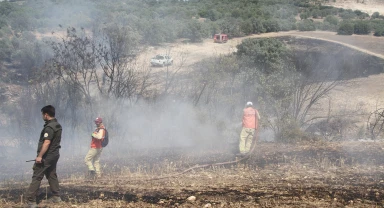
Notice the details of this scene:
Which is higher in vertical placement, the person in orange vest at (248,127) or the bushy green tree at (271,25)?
the bushy green tree at (271,25)

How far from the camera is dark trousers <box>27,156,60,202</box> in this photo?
5.57m

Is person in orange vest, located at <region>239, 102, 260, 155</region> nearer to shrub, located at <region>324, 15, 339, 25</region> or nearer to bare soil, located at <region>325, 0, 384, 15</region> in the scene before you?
shrub, located at <region>324, 15, 339, 25</region>

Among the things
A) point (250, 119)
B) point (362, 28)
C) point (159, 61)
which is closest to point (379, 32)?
point (362, 28)

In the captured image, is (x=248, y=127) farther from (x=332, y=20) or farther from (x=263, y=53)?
(x=332, y=20)

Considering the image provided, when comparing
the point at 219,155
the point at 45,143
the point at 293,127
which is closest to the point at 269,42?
the point at 293,127

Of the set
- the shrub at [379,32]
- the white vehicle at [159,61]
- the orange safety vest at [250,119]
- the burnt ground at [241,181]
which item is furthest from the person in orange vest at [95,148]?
the shrub at [379,32]

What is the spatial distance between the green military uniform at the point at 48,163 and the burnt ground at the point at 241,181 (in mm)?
342

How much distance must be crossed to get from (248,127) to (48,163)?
5043mm

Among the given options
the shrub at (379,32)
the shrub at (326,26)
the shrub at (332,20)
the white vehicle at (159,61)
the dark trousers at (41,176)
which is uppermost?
the shrub at (332,20)

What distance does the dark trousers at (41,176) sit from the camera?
557 centimetres

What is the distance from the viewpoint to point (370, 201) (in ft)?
19.0

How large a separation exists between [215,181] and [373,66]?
2161cm

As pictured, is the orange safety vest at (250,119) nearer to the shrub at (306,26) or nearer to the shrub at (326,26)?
the shrub at (326,26)

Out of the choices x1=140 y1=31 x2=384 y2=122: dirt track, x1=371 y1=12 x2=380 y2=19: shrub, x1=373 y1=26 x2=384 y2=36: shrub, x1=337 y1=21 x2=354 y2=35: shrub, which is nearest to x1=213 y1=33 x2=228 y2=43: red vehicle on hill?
x1=140 y1=31 x2=384 y2=122: dirt track
